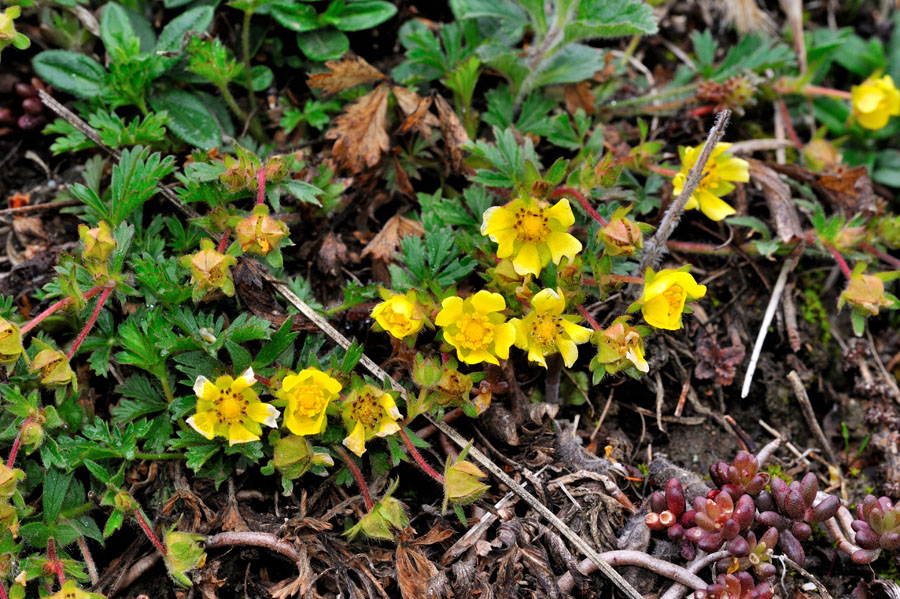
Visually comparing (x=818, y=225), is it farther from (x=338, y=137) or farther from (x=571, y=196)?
(x=338, y=137)

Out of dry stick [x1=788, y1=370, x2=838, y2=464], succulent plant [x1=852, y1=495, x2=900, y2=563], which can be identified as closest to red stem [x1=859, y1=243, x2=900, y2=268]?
dry stick [x1=788, y1=370, x2=838, y2=464]

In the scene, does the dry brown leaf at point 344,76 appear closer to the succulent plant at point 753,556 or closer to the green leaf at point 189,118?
the green leaf at point 189,118

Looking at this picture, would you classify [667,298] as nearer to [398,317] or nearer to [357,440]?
[398,317]

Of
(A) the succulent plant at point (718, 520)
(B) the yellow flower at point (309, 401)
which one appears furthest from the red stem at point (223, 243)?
(A) the succulent plant at point (718, 520)

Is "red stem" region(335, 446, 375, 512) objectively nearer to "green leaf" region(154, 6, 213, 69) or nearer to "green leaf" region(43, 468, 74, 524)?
"green leaf" region(43, 468, 74, 524)

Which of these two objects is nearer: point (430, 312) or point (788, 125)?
point (430, 312)

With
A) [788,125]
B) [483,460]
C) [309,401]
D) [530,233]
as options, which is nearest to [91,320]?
[309,401]
